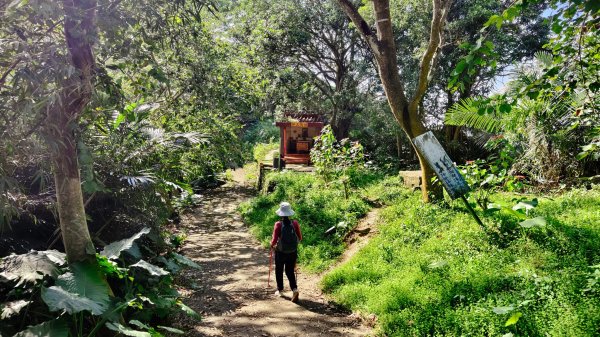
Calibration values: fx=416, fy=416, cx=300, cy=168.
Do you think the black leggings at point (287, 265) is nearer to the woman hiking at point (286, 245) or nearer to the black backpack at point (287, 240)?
the woman hiking at point (286, 245)

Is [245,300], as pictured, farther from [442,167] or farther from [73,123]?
[73,123]

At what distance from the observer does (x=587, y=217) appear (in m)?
5.23

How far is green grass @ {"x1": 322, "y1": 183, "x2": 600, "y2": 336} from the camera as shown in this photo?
12.4 feet

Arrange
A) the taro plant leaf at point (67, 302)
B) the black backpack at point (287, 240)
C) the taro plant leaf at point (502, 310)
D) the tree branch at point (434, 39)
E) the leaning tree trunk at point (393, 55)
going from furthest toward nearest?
the leaning tree trunk at point (393, 55)
the tree branch at point (434, 39)
the black backpack at point (287, 240)
the taro plant leaf at point (502, 310)
the taro plant leaf at point (67, 302)

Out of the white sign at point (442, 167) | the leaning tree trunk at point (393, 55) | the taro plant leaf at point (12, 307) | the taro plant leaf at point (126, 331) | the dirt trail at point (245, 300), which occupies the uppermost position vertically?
the leaning tree trunk at point (393, 55)

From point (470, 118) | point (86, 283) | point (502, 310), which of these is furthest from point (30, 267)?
point (470, 118)

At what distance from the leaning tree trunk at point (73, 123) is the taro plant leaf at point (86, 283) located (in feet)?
0.47

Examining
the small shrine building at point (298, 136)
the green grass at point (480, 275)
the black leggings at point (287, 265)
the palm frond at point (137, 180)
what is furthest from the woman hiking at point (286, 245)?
the small shrine building at point (298, 136)

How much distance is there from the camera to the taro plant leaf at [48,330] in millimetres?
3020

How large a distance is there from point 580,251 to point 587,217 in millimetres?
1031

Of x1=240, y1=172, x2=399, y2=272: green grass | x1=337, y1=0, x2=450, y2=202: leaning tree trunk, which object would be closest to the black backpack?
x1=240, y1=172, x2=399, y2=272: green grass

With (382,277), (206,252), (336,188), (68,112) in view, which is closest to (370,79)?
(336,188)

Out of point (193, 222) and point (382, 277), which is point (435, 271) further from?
point (193, 222)

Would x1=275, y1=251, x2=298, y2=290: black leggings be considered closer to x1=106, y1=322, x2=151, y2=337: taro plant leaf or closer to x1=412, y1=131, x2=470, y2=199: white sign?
x1=412, y1=131, x2=470, y2=199: white sign
